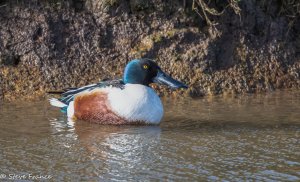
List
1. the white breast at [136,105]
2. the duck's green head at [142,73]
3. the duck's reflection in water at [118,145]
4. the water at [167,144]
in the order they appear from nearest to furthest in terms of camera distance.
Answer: the water at [167,144] → the duck's reflection in water at [118,145] → the white breast at [136,105] → the duck's green head at [142,73]

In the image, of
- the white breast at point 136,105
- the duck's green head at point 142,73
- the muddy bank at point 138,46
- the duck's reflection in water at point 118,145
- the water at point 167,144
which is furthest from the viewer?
the muddy bank at point 138,46

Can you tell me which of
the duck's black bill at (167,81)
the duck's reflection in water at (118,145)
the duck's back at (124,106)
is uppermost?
the duck's black bill at (167,81)

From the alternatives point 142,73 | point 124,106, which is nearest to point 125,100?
point 124,106

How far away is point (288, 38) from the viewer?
9.31 metres

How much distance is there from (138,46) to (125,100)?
6.29 feet

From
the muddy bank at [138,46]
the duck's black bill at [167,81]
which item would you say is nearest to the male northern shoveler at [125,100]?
the duck's black bill at [167,81]

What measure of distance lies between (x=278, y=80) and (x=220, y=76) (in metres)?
0.76

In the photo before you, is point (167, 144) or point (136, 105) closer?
point (167, 144)

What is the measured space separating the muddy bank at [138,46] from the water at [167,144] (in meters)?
0.54

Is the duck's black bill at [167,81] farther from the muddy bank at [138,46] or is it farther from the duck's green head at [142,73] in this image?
the muddy bank at [138,46]

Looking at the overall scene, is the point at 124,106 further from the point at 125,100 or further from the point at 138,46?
the point at 138,46

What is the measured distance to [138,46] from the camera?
28.7 feet

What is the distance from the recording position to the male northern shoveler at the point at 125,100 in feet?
22.8

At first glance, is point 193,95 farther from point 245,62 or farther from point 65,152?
point 65,152
